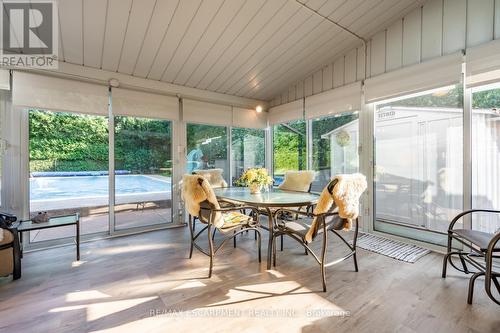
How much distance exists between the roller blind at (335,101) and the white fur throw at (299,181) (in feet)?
4.04

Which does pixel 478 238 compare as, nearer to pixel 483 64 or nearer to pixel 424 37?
pixel 483 64

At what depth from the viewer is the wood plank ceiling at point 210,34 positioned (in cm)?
256

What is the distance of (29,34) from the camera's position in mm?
2621

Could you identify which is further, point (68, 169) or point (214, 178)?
point (214, 178)

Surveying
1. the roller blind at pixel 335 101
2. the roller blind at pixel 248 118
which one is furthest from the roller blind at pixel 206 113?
the roller blind at pixel 335 101

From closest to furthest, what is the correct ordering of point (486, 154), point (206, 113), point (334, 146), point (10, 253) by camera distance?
point (10, 253)
point (486, 154)
point (334, 146)
point (206, 113)

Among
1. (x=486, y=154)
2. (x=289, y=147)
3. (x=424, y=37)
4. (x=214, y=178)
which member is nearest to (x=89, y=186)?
(x=214, y=178)

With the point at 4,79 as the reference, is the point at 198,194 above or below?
below

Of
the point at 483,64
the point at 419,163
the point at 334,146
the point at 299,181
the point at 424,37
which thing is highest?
the point at 424,37

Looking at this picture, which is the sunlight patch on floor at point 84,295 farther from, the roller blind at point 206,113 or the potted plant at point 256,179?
the roller blind at point 206,113

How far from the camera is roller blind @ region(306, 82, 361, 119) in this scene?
3.70 m

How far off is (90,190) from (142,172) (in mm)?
755

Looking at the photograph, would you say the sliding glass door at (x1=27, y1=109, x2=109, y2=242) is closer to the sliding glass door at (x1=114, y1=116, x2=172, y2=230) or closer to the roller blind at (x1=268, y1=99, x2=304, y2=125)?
the sliding glass door at (x1=114, y1=116, x2=172, y2=230)

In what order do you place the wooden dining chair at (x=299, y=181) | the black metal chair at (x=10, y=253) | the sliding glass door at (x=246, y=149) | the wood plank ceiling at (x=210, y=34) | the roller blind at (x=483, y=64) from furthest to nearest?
1. the sliding glass door at (x=246, y=149)
2. the wooden dining chair at (x=299, y=181)
3. the wood plank ceiling at (x=210, y=34)
4. the roller blind at (x=483, y=64)
5. the black metal chair at (x=10, y=253)
